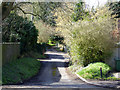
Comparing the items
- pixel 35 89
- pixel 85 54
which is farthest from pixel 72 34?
pixel 35 89

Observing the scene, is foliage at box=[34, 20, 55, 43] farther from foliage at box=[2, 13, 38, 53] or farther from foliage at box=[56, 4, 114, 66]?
foliage at box=[56, 4, 114, 66]

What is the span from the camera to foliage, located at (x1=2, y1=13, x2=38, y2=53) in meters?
Answer: 16.4

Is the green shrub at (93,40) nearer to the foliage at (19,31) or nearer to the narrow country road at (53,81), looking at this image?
the narrow country road at (53,81)

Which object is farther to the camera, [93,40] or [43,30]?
[43,30]

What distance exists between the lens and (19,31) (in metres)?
19.7

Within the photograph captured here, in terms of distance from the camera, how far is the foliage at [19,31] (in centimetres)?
1637

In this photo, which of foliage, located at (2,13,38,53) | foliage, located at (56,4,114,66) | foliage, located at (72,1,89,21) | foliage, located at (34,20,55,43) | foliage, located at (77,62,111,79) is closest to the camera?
foliage, located at (77,62,111,79)

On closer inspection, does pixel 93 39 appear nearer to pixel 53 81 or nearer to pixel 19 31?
pixel 53 81

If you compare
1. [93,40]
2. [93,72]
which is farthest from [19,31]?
[93,72]

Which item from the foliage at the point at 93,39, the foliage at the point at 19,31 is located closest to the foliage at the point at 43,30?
the foliage at the point at 19,31

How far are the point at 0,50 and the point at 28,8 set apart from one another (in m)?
5.02

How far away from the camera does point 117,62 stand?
15.3 m

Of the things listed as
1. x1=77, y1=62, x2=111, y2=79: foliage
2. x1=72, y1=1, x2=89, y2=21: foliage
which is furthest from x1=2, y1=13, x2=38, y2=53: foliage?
x1=77, y1=62, x2=111, y2=79: foliage

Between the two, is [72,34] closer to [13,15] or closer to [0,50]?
[13,15]
